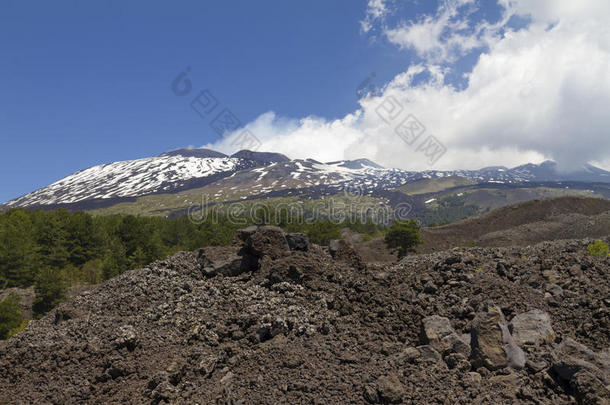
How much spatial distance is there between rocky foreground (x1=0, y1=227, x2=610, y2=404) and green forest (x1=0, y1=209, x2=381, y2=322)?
95.6 ft

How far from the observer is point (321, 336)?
825 centimetres

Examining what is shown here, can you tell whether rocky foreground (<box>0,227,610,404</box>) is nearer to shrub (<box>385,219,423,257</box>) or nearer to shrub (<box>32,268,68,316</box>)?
shrub (<box>32,268,68,316</box>)

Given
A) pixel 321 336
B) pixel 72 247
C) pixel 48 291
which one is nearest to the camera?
pixel 321 336

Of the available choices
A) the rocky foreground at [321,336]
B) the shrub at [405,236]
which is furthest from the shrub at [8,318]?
the shrub at [405,236]

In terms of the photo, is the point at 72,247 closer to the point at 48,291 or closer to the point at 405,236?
the point at 48,291

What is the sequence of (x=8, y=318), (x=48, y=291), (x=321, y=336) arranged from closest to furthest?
(x=321, y=336) → (x=8, y=318) → (x=48, y=291)

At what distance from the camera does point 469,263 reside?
38.4ft

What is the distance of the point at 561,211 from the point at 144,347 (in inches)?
2595

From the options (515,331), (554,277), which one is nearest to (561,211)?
(554,277)

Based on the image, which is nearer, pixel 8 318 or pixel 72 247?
pixel 8 318

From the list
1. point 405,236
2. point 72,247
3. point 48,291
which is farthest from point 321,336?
point 72,247

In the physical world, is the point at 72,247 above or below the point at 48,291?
above

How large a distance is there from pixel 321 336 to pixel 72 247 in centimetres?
5185

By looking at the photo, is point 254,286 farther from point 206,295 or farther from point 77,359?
point 77,359
